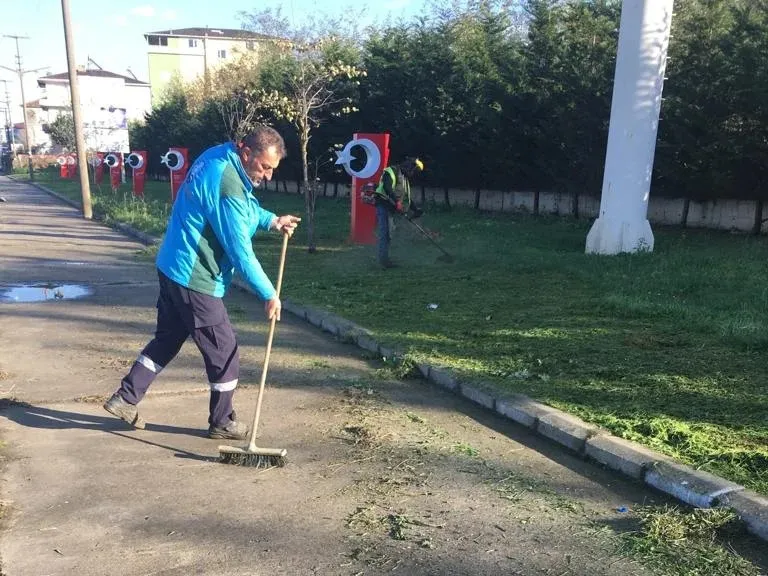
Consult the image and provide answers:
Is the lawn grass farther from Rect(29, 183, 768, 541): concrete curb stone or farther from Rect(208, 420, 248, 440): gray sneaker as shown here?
Rect(208, 420, 248, 440): gray sneaker

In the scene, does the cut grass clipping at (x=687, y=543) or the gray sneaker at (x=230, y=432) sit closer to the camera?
the cut grass clipping at (x=687, y=543)

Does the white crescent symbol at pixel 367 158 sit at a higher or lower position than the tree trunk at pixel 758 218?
higher

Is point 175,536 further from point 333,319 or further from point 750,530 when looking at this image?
point 333,319

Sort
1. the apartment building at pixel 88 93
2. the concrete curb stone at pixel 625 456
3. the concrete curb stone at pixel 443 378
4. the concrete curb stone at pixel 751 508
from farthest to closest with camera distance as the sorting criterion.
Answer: the apartment building at pixel 88 93, the concrete curb stone at pixel 443 378, the concrete curb stone at pixel 625 456, the concrete curb stone at pixel 751 508

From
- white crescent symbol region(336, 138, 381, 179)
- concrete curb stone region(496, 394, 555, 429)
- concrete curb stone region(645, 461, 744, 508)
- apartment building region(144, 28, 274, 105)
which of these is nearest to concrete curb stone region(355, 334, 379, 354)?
concrete curb stone region(496, 394, 555, 429)

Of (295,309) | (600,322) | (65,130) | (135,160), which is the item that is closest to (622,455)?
(600,322)

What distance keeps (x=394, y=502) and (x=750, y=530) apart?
5.79 feet

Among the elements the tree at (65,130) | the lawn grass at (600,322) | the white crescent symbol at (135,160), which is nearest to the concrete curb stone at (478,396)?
the lawn grass at (600,322)

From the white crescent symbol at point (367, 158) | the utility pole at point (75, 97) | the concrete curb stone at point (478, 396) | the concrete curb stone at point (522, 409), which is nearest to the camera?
the concrete curb stone at point (522, 409)

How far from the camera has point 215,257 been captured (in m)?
4.20

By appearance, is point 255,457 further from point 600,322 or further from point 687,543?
point 600,322

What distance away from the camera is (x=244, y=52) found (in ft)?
97.6

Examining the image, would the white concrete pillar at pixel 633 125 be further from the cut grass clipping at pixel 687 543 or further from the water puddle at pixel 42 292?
the water puddle at pixel 42 292

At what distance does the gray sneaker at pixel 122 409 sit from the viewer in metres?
4.39
